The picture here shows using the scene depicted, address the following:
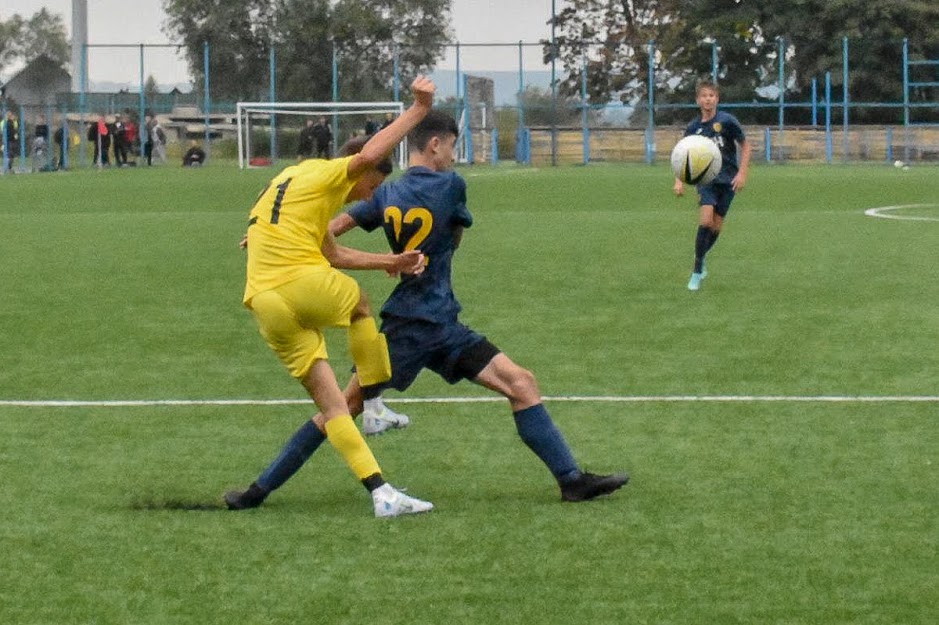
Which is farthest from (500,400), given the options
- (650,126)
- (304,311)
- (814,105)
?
(650,126)

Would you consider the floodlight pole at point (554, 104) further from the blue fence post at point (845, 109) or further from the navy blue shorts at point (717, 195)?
the navy blue shorts at point (717, 195)

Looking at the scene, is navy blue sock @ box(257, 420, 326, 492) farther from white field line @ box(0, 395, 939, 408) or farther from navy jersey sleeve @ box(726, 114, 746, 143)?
navy jersey sleeve @ box(726, 114, 746, 143)

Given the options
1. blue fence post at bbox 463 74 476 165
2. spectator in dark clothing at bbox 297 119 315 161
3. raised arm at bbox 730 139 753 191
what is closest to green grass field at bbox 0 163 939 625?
raised arm at bbox 730 139 753 191

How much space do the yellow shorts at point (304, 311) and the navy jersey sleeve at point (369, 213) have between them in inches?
20.8

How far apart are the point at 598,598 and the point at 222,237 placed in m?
17.5

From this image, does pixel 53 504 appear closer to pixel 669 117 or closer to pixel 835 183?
pixel 835 183

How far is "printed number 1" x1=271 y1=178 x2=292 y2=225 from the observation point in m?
7.23

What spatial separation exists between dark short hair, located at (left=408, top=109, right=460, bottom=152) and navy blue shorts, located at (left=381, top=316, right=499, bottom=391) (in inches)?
29.7

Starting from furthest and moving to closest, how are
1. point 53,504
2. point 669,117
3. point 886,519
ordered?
point 669,117, point 53,504, point 886,519

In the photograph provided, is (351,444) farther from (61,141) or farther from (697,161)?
(61,141)

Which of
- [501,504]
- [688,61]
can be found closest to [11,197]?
[501,504]

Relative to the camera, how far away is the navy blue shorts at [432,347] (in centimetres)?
763

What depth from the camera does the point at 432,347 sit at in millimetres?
7633

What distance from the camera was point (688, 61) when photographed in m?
63.2
